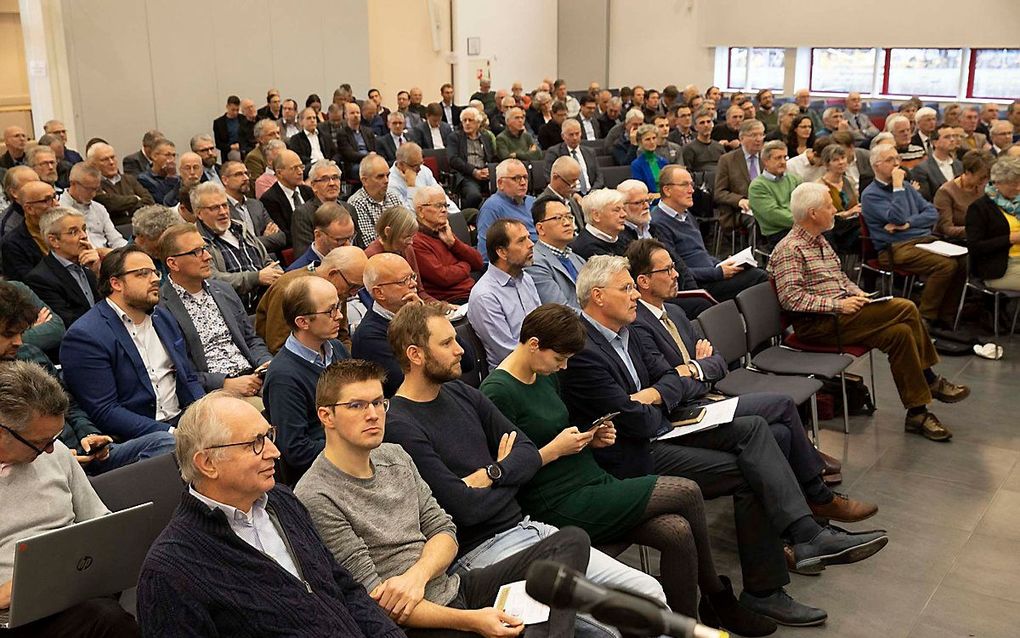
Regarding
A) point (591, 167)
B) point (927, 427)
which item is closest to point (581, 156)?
point (591, 167)

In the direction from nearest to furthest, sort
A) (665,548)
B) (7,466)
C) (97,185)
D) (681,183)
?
1. (7,466)
2. (665,548)
3. (681,183)
4. (97,185)

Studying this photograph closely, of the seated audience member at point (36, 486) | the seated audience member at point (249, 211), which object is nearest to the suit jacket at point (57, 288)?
the seated audience member at point (249, 211)

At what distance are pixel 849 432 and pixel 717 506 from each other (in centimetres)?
122

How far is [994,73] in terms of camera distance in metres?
15.2

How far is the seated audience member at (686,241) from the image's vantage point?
6090mm

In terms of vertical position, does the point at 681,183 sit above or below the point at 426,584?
above

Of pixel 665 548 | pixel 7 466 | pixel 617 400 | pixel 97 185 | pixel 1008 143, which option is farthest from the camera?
pixel 1008 143

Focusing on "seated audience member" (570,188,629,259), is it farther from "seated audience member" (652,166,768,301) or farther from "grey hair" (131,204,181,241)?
"grey hair" (131,204,181,241)

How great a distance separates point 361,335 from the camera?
13.1ft

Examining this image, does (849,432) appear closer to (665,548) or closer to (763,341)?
(763,341)

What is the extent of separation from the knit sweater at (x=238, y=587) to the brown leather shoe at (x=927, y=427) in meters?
3.81

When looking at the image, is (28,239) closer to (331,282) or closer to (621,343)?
(331,282)

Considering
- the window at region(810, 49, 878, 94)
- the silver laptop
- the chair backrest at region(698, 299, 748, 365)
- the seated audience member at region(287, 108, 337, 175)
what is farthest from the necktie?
the window at region(810, 49, 878, 94)

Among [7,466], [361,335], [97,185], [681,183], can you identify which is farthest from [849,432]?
[97,185]
